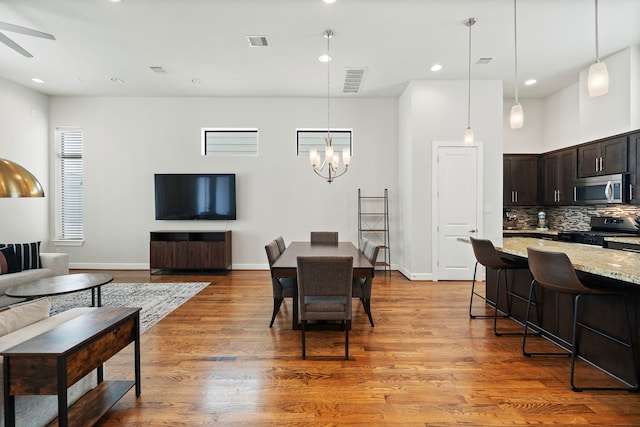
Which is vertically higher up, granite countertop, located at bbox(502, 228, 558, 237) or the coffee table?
granite countertop, located at bbox(502, 228, 558, 237)

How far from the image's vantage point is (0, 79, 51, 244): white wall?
5508mm

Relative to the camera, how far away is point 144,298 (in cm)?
457

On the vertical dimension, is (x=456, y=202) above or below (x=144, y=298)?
above

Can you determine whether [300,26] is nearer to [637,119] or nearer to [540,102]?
[637,119]

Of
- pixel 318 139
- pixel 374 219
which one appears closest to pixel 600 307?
pixel 374 219

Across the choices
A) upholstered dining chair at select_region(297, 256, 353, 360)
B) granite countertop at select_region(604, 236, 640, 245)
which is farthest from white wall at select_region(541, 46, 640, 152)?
upholstered dining chair at select_region(297, 256, 353, 360)

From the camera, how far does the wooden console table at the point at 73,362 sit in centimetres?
149

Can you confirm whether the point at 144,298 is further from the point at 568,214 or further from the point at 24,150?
the point at 568,214

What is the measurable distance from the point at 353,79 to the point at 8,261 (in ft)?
17.6

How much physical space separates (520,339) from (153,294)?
4.63m

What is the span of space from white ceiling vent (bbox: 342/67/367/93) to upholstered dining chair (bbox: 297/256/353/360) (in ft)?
11.5

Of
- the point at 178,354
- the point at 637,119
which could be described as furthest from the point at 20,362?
the point at 637,119

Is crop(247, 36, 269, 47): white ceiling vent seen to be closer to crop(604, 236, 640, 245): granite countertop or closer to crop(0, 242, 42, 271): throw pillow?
crop(0, 242, 42, 271): throw pillow

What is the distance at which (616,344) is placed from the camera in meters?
2.39
